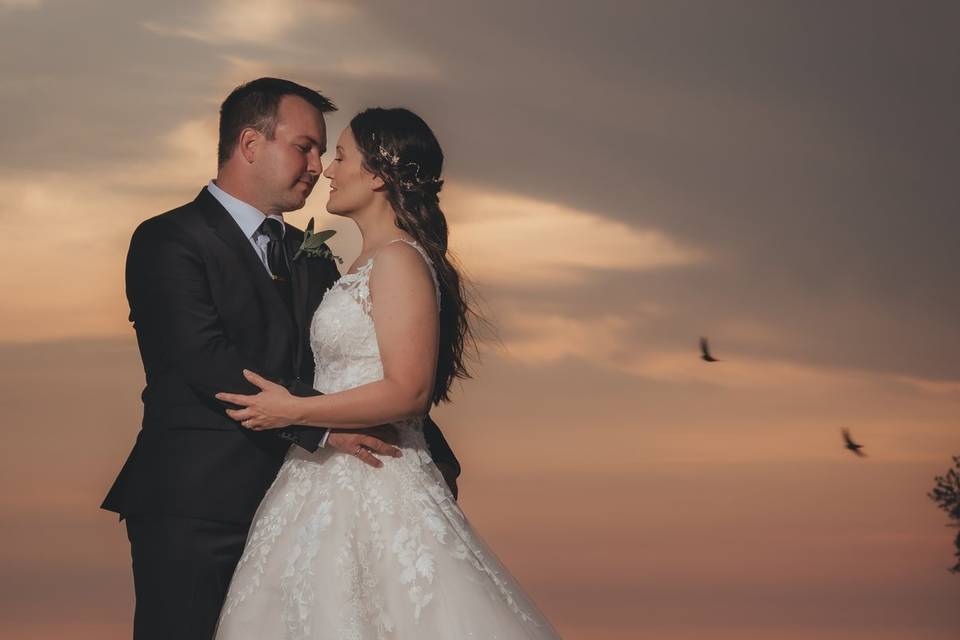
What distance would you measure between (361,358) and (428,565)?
0.87m

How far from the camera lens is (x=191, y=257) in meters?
5.67

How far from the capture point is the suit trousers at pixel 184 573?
5.57 metres

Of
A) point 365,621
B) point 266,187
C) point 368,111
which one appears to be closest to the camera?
point 365,621

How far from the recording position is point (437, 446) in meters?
5.85

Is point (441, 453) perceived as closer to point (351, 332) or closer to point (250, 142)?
point (351, 332)

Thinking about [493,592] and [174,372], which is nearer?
[493,592]

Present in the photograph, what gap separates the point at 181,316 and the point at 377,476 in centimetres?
109

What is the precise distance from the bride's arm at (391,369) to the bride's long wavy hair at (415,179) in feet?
0.76

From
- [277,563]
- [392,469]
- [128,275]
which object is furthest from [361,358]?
[128,275]

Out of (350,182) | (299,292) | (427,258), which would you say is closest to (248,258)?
(299,292)

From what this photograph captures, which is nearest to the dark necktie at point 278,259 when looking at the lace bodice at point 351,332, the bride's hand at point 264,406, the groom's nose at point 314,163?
the groom's nose at point 314,163

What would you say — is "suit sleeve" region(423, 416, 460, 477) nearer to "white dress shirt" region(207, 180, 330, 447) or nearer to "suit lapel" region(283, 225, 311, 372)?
"suit lapel" region(283, 225, 311, 372)

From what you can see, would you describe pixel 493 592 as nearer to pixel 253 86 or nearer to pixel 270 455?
pixel 270 455

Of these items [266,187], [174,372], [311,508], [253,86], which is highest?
[253,86]
